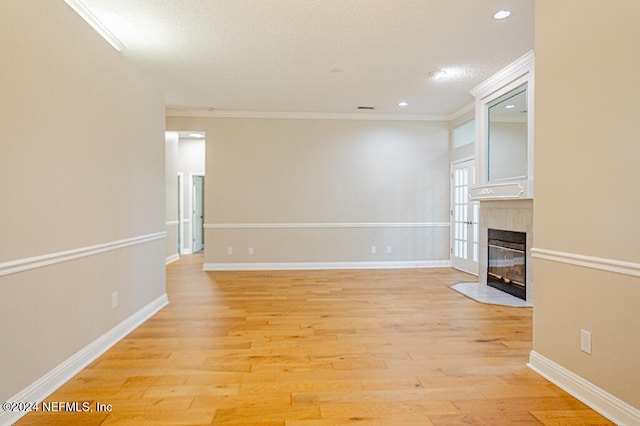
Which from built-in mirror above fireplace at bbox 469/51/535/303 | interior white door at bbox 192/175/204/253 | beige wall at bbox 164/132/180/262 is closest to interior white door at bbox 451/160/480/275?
built-in mirror above fireplace at bbox 469/51/535/303

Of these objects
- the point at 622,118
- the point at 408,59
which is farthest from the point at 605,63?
the point at 408,59

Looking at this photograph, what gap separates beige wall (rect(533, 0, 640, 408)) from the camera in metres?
1.80

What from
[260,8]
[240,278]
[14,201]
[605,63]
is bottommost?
[240,278]

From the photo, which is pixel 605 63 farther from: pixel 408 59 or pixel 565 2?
pixel 408 59

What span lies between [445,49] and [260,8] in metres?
2.00

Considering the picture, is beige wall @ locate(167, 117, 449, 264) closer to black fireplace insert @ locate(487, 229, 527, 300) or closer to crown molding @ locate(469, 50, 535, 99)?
black fireplace insert @ locate(487, 229, 527, 300)

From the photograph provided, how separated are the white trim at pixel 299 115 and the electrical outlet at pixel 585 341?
5.14 metres

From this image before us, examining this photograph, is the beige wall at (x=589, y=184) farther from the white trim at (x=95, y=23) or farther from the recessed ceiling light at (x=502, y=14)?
the white trim at (x=95, y=23)

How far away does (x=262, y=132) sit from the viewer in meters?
6.42

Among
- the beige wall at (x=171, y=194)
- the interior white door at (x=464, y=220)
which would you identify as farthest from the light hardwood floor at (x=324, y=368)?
the beige wall at (x=171, y=194)

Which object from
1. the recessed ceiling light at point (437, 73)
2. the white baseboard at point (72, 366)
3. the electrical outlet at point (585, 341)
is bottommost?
the white baseboard at point (72, 366)

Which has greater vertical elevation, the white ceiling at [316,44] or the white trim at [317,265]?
the white ceiling at [316,44]

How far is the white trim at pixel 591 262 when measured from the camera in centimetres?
178

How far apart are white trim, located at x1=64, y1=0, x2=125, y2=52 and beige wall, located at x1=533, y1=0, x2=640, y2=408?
3.32 meters
